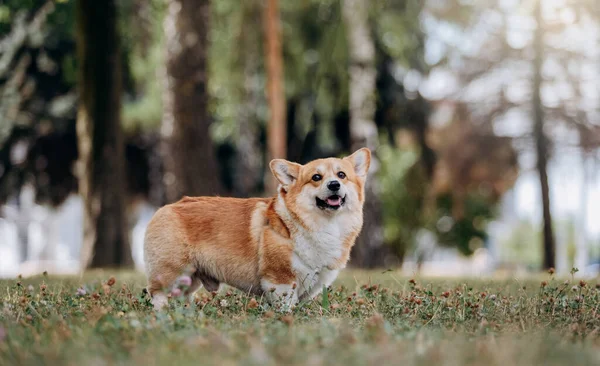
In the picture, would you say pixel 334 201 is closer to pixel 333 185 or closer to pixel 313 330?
pixel 333 185

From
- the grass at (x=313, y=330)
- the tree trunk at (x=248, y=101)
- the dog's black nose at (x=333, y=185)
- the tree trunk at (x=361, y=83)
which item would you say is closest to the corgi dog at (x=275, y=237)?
the dog's black nose at (x=333, y=185)

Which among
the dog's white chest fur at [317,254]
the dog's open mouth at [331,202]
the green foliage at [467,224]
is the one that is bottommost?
the green foliage at [467,224]

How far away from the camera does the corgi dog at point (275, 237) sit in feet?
20.1

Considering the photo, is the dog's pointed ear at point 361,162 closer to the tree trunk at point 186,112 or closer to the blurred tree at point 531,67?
the tree trunk at point 186,112

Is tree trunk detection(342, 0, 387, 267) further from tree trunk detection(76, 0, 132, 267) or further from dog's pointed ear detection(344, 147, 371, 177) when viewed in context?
dog's pointed ear detection(344, 147, 371, 177)

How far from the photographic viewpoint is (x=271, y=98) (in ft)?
59.1

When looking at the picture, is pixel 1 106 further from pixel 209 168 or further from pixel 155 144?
pixel 209 168

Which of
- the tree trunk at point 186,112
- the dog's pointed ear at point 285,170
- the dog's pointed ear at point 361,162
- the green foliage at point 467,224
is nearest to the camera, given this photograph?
the dog's pointed ear at point 285,170

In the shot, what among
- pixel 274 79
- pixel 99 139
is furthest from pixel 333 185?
pixel 274 79

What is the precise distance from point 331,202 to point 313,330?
6.44 feet

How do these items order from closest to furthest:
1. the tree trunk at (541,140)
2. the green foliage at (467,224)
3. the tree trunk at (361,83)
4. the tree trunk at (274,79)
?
the tree trunk at (361,83) → the tree trunk at (274,79) → the tree trunk at (541,140) → the green foliage at (467,224)

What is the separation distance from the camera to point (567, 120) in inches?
776

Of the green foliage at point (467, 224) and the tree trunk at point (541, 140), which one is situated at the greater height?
the tree trunk at point (541, 140)

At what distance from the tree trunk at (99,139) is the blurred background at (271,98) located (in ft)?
0.09
